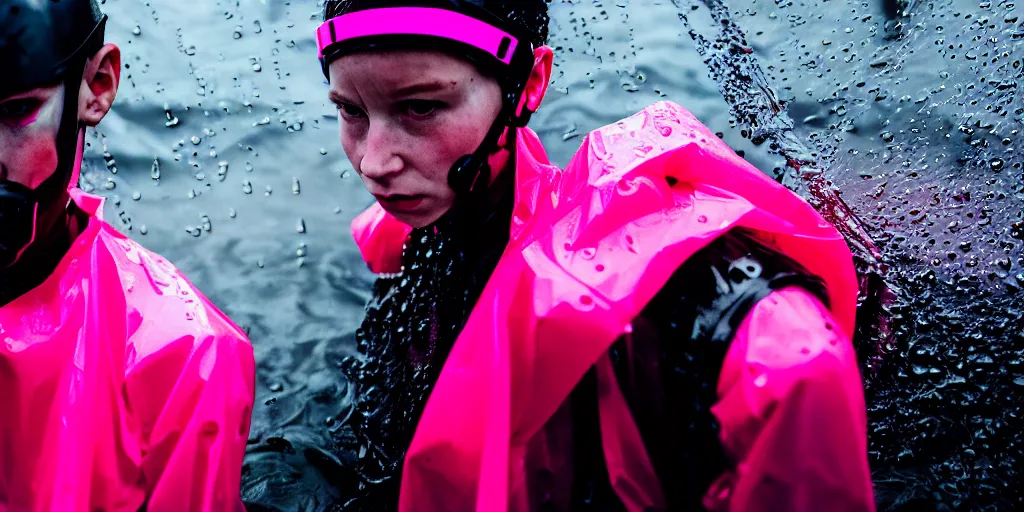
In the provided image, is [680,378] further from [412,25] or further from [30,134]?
[30,134]

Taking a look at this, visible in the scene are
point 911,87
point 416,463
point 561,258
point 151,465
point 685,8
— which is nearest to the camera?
point 561,258

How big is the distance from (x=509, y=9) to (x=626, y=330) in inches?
29.1

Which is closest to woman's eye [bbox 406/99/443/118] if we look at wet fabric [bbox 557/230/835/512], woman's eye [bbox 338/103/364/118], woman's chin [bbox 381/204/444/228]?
woman's eye [bbox 338/103/364/118]

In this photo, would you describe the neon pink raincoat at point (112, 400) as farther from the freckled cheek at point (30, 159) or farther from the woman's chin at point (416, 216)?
the woman's chin at point (416, 216)

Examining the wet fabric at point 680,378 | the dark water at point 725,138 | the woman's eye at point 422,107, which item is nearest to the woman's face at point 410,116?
the woman's eye at point 422,107

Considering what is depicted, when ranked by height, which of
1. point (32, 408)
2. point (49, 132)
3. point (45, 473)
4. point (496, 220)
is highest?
point (49, 132)

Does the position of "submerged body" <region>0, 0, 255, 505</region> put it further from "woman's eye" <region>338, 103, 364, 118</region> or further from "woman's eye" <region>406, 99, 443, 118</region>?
"woman's eye" <region>406, 99, 443, 118</region>

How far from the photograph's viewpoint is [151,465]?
186 cm

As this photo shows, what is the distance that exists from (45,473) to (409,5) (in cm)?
129

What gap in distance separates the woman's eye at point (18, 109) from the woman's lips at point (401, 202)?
0.73m

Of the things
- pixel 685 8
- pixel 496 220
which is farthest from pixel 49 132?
pixel 685 8

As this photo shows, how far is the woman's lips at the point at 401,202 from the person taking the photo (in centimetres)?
178

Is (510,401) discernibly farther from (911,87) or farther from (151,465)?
(911,87)

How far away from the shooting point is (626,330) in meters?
1.50
